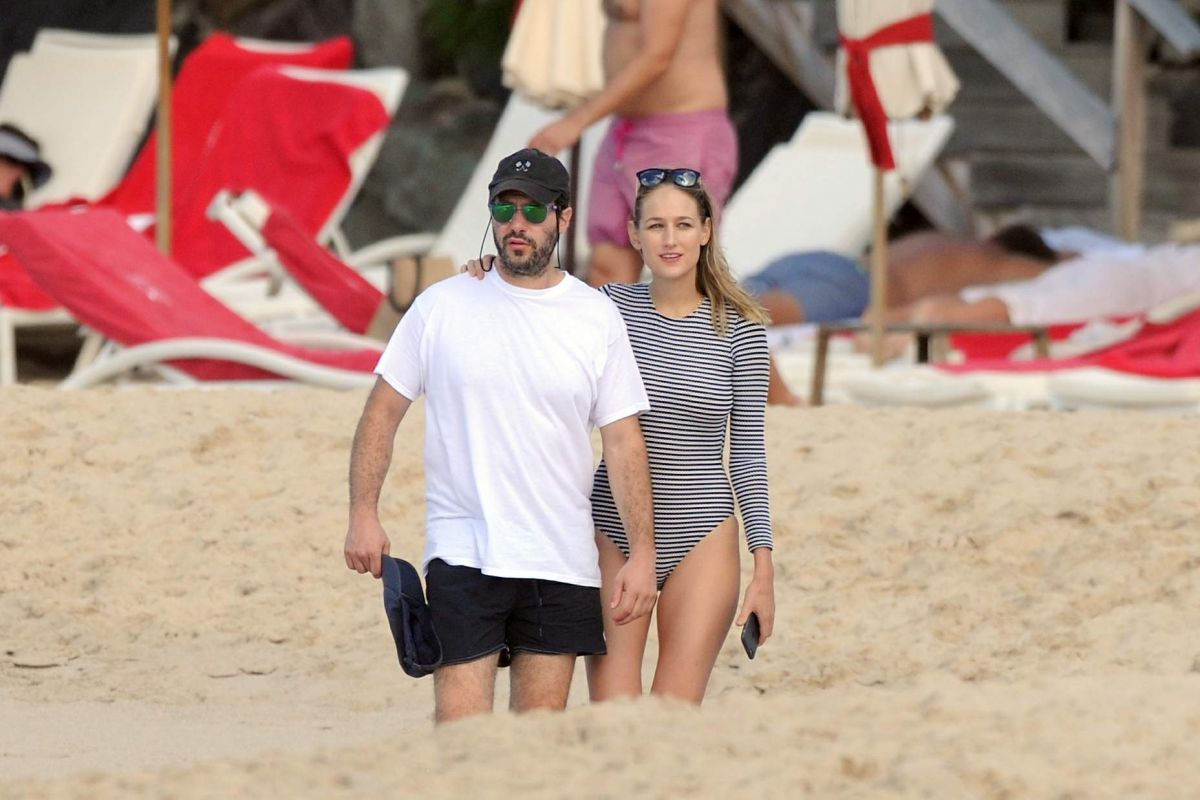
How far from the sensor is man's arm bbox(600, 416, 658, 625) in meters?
3.09

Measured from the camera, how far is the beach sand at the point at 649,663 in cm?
282

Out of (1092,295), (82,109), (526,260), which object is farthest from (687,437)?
(82,109)

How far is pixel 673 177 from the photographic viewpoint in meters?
3.25

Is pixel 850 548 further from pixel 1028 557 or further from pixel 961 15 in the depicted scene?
pixel 961 15

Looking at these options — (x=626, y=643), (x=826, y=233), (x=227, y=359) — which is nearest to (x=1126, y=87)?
(x=826, y=233)

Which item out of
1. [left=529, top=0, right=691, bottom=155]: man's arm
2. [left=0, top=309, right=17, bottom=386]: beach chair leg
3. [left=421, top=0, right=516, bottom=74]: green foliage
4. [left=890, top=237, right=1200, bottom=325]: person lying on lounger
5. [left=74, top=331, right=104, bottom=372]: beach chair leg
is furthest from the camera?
[left=421, top=0, right=516, bottom=74]: green foliage

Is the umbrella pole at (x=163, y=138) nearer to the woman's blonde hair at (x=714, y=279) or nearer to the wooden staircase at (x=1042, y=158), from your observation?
the woman's blonde hair at (x=714, y=279)

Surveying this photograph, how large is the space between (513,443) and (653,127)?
2670mm

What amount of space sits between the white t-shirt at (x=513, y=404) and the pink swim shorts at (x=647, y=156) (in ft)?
8.17

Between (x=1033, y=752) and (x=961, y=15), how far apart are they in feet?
25.0

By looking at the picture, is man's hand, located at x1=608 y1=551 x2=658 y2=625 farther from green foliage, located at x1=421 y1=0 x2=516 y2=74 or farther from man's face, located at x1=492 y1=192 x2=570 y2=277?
green foliage, located at x1=421 y1=0 x2=516 y2=74

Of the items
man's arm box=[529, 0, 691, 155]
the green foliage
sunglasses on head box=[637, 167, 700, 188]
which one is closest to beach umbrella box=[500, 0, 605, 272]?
man's arm box=[529, 0, 691, 155]

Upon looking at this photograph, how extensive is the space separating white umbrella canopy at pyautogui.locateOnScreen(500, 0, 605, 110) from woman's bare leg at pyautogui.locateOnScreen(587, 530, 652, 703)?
153 inches

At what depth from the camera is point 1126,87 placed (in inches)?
391
